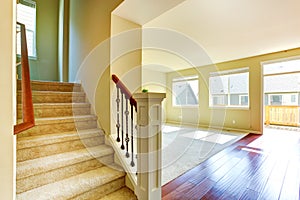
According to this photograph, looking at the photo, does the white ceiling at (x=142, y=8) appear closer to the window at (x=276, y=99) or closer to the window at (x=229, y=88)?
the window at (x=229, y=88)

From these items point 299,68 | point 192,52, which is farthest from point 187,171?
point 299,68

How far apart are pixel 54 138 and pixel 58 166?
383 millimetres

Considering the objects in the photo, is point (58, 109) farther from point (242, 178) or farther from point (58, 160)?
point (242, 178)

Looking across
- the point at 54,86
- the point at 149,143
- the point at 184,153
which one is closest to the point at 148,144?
the point at 149,143

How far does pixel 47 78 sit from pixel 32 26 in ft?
4.16

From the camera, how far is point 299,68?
587 cm

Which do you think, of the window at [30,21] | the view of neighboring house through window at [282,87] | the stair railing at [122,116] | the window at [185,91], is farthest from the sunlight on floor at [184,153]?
the view of neighboring house through window at [282,87]

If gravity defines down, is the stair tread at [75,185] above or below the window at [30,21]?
below

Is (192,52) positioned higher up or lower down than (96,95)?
higher up

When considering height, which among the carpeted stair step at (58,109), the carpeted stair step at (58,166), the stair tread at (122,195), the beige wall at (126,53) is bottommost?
the stair tread at (122,195)

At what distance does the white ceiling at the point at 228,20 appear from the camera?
2.22 metres

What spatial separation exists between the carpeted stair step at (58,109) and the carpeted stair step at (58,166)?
0.75m

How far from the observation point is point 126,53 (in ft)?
7.51

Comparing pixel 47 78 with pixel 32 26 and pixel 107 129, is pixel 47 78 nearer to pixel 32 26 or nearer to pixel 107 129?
pixel 32 26
